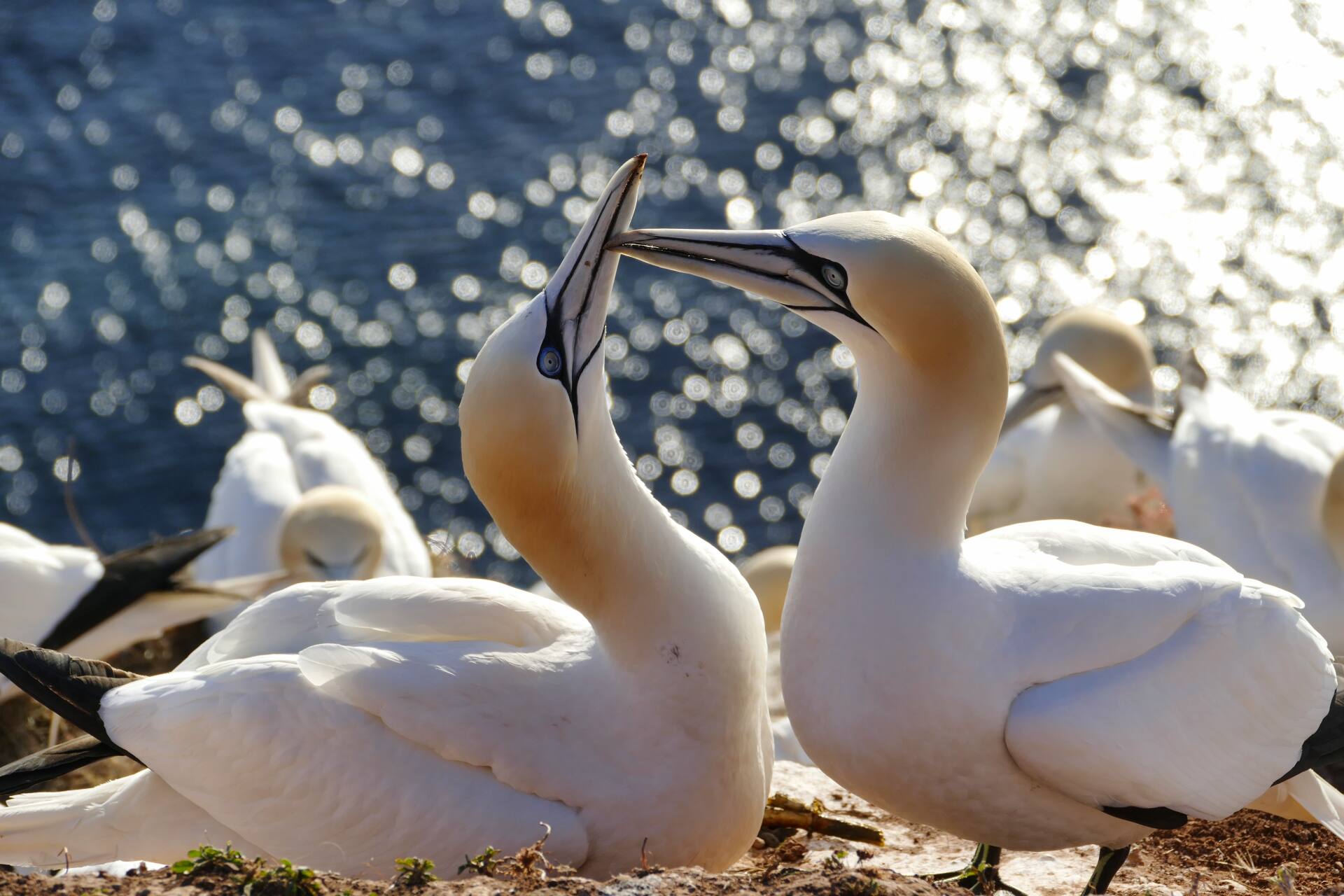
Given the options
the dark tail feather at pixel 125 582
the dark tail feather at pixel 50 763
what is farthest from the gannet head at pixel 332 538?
the dark tail feather at pixel 50 763

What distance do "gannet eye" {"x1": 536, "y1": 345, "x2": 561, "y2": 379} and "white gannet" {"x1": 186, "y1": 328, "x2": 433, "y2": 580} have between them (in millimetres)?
4190

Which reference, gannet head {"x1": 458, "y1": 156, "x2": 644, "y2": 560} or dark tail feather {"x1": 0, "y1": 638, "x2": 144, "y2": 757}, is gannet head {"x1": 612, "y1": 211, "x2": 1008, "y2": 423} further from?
dark tail feather {"x1": 0, "y1": 638, "x2": 144, "y2": 757}

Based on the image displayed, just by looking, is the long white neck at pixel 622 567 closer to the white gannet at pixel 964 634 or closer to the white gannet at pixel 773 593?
the white gannet at pixel 964 634

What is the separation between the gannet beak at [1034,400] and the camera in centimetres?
957

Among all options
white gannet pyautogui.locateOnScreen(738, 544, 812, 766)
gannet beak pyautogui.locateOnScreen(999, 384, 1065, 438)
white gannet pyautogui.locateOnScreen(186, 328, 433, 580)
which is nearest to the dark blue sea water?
white gannet pyautogui.locateOnScreen(186, 328, 433, 580)

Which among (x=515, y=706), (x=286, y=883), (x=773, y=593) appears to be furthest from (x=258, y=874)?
(x=773, y=593)

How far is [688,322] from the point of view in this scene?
15.8m

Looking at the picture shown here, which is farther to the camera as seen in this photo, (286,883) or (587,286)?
(587,286)

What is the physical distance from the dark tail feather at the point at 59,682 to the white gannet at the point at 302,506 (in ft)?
12.0

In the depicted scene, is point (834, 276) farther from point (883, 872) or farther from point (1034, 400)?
point (1034, 400)

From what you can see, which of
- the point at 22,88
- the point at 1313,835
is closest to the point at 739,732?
the point at 1313,835

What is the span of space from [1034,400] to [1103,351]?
573 mm

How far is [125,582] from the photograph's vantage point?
6703 mm

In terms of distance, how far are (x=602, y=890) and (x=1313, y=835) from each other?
2551 mm
